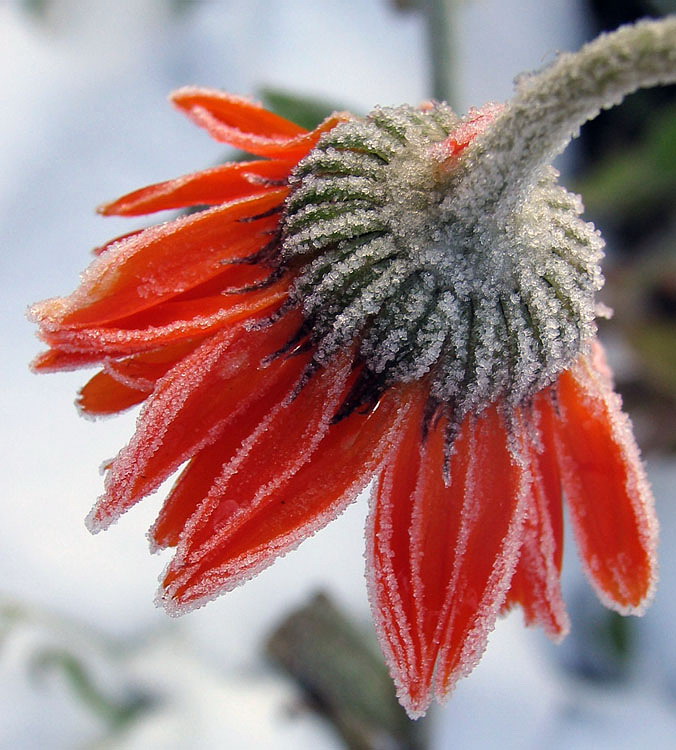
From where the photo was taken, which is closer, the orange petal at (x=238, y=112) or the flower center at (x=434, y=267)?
→ the flower center at (x=434, y=267)

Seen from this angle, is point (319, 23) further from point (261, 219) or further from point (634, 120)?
point (261, 219)

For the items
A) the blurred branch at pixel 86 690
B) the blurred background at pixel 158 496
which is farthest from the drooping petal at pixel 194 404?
the blurred branch at pixel 86 690

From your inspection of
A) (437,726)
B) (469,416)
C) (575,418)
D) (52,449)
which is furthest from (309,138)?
(52,449)

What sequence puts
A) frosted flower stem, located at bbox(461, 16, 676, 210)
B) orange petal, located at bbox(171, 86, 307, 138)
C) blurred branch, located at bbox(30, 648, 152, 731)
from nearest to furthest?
1. frosted flower stem, located at bbox(461, 16, 676, 210)
2. orange petal, located at bbox(171, 86, 307, 138)
3. blurred branch, located at bbox(30, 648, 152, 731)

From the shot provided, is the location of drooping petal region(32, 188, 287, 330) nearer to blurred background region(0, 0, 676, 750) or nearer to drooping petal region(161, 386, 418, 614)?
drooping petal region(161, 386, 418, 614)

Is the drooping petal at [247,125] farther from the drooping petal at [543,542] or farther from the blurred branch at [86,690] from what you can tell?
the blurred branch at [86,690]

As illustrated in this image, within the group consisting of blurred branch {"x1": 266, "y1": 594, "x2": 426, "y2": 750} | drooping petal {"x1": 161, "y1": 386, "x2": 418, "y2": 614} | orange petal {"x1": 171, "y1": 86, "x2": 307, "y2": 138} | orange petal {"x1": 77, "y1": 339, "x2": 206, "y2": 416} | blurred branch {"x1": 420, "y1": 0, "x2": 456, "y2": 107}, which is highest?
blurred branch {"x1": 420, "y1": 0, "x2": 456, "y2": 107}

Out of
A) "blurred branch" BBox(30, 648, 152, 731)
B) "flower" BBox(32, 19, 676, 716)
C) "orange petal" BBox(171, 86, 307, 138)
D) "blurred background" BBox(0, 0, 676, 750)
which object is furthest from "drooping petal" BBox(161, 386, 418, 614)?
"blurred branch" BBox(30, 648, 152, 731)

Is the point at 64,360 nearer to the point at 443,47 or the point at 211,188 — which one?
the point at 211,188
